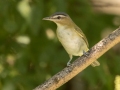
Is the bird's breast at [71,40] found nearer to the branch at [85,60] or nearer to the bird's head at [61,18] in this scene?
the bird's head at [61,18]

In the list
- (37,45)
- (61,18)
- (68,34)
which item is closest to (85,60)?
(68,34)

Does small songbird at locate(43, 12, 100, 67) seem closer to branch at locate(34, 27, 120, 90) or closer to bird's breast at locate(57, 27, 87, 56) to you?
bird's breast at locate(57, 27, 87, 56)

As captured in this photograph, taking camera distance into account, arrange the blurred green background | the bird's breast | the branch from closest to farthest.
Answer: the branch → the bird's breast → the blurred green background

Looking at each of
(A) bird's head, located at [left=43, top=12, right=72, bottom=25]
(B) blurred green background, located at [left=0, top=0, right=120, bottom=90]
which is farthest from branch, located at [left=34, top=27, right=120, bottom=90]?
(B) blurred green background, located at [left=0, top=0, right=120, bottom=90]

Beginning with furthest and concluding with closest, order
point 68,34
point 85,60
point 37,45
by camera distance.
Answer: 1. point 37,45
2. point 68,34
3. point 85,60

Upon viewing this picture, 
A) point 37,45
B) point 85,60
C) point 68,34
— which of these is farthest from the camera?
point 37,45

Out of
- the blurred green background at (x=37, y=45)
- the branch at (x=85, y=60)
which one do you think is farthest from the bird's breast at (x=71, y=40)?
the branch at (x=85, y=60)

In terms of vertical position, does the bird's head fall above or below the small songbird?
above

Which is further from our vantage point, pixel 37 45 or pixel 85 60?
pixel 37 45

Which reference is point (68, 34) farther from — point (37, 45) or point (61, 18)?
point (37, 45)

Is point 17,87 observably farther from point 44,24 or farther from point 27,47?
point 44,24

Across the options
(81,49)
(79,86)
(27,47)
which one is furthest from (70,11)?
(79,86)
